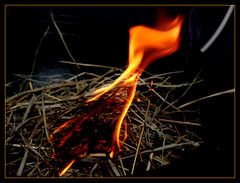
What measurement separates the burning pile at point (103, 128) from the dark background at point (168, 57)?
0.08 m

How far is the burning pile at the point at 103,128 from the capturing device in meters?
0.58

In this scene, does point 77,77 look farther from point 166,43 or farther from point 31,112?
point 166,43

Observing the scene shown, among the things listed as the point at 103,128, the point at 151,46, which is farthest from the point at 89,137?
the point at 151,46

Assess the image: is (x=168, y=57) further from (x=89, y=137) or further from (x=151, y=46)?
(x=89, y=137)

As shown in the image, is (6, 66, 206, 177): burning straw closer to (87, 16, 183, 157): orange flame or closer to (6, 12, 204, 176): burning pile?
(6, 12, 204, 176): burning pile

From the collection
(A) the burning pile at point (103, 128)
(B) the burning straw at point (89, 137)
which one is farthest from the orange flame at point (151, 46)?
(B) the burning straw at point (89, 137)

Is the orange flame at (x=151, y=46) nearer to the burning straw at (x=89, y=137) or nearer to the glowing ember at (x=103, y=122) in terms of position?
the glowing ember at (x=103, y=122)

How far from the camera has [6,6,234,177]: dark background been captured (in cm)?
67

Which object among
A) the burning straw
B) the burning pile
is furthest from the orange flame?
the burning straw

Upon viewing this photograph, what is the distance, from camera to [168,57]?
3.09 feet

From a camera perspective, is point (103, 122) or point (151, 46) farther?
point (151, 46)

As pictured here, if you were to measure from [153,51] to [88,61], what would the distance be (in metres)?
0.35

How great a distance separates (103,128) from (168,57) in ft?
1.68

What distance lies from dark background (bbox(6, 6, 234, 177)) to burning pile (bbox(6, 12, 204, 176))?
0.08 meters
